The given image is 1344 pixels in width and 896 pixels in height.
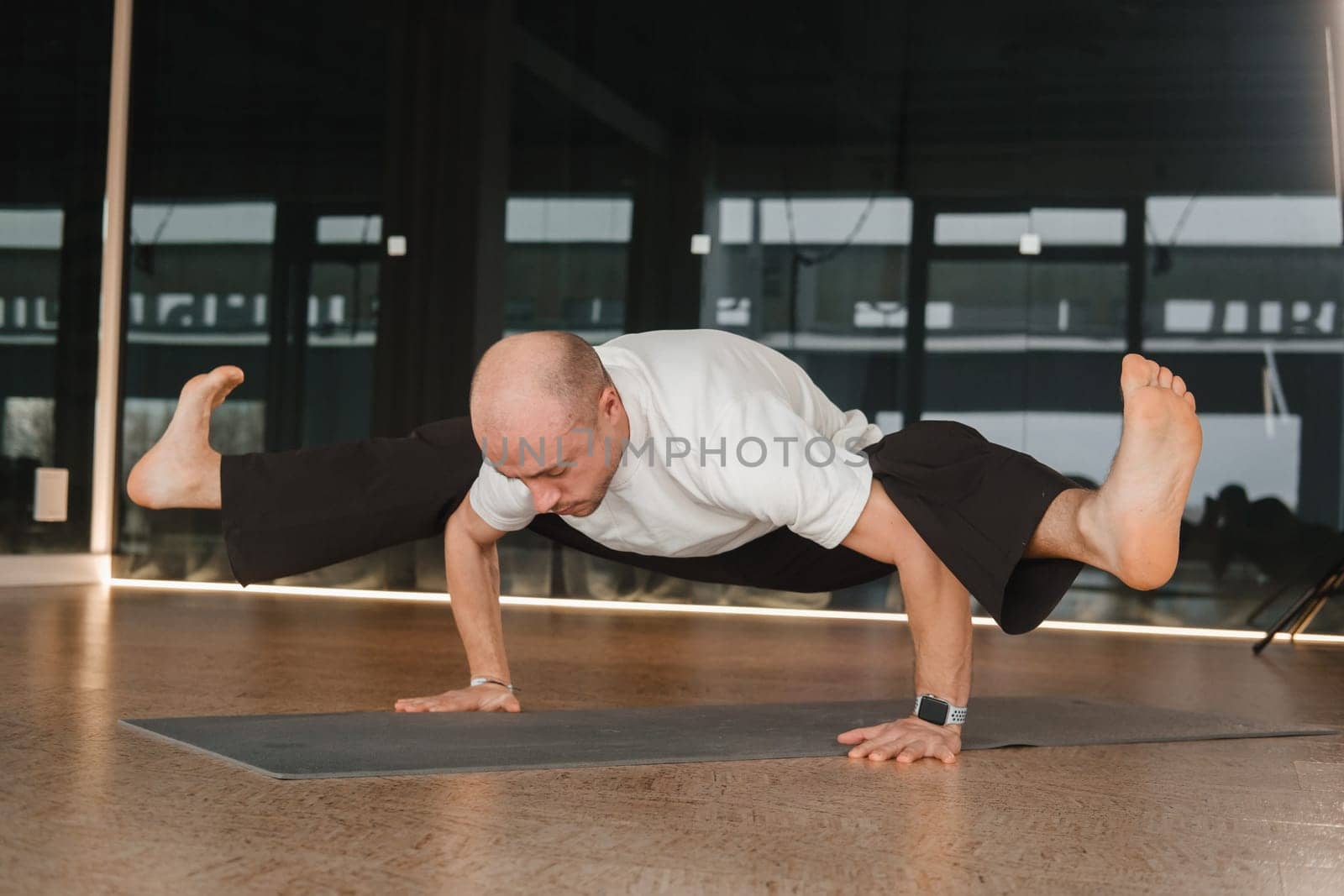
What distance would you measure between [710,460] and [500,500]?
0.38 metres

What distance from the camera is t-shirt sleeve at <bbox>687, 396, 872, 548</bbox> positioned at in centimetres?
169

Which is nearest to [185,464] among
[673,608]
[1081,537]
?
[1081,537]

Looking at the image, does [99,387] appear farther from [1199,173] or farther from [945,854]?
[945,854]

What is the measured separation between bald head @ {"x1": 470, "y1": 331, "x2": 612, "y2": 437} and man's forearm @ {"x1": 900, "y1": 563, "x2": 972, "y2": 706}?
1.63ft

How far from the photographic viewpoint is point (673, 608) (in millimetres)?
5043

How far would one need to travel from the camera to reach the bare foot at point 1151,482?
1570 millimetres

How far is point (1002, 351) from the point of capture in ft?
16.2

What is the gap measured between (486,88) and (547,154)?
0.36 metres

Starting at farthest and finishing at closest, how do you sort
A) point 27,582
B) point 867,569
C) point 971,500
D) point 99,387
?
point 99,387
point 27,582
point 867,569
point 971,500

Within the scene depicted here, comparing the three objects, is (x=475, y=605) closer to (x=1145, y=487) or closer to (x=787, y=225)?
Answer: (x=1145, y=487)

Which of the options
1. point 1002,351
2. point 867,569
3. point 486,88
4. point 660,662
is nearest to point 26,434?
point 486,88

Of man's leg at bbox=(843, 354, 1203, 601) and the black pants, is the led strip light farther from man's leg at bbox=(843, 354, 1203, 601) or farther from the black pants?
man's leg at bbox=(843, 354, 1203, 601)

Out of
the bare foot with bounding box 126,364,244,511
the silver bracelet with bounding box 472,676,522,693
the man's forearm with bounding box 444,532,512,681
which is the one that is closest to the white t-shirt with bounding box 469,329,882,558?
the man's forearm with bounding box 444,532,512,681

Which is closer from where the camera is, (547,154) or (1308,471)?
(1308,471)
